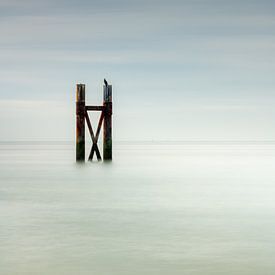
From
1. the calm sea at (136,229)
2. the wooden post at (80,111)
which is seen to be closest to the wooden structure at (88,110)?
the wooden post at (80,111)

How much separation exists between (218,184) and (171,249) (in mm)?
13947

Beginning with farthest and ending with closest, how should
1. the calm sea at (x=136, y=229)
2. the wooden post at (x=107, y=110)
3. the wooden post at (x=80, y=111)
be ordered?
the wooden post at (x=107, y=110)
the wooden post at (x=80, y=111)
the calm sea at (x=136, y=229)

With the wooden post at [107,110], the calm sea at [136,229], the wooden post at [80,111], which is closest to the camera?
the calm sea at [136,229]

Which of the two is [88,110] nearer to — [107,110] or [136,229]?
[107,110]

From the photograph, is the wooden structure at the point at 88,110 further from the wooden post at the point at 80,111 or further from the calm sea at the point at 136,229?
the calm sea at the point at 136,229

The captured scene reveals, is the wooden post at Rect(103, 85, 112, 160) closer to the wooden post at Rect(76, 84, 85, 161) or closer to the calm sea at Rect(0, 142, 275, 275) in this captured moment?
the wooden post at Rect(76, 84, 85, 161)

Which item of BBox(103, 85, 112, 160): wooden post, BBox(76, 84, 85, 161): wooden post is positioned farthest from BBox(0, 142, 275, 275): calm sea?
BBox(103, 85, 112, 160): wooden post

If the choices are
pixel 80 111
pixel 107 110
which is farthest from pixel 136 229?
pixel 107 110

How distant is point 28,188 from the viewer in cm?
2225

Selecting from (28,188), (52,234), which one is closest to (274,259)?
(52,234)

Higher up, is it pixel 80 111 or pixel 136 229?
pixel 80 111

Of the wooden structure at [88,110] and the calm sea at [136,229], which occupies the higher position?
the wooden structure at [88,110]

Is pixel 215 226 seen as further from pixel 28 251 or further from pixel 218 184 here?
pixel 218 184

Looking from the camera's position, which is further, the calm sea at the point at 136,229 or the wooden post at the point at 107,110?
the wooden post at the point at 107,110
